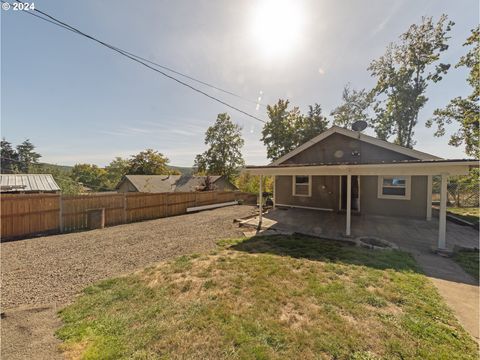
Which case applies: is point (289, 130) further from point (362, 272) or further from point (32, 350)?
point (32, 350)

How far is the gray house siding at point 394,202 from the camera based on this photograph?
356 inches

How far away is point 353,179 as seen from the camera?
35.3 feet

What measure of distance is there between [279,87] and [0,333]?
12.1 metres

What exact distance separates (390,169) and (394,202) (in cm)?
437

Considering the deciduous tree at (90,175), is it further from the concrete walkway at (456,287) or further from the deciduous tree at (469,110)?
the deciduous tree at (469,110)

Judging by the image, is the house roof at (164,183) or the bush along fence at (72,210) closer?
the bush along fence at (72,210)

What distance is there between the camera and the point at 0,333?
2.69 m

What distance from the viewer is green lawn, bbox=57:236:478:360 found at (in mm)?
2361

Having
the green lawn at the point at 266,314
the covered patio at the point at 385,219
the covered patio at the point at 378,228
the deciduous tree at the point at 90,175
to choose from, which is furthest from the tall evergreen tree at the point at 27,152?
the green lawn at the point at 266,314

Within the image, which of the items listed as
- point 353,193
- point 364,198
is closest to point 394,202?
point 364,198

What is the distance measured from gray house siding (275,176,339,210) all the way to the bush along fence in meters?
7.20

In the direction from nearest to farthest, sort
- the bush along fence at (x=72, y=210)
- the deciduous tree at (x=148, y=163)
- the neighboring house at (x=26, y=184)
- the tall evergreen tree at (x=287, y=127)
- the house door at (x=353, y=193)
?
the bush along fence at (x=72, y=210) → the house door at (x=353, y=193) → the neighboring house at (x=26, y=184) → the tall evergreen tree at (x=287, y=127) → the deciduous tree at (x=148, y=163)

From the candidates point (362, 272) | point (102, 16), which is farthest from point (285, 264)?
point (102, 16)

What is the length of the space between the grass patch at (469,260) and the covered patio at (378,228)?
31 centimetres
